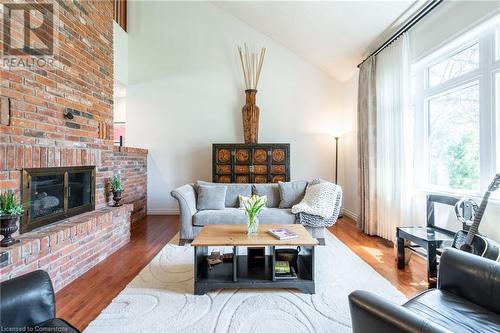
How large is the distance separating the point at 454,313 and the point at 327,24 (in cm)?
369

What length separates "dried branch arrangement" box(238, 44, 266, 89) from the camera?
487cm

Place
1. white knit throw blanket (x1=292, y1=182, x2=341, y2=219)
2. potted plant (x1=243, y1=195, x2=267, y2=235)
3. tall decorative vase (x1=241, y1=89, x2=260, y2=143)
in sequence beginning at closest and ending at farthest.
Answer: potted plant (x1=243, y1=195, x2=267, y2=235) → white knit throw blanket (x1=292, y1=182, x2=341, y2=219) → tall decorative vase (x1=241, y1=89, x2=260, y2=143)

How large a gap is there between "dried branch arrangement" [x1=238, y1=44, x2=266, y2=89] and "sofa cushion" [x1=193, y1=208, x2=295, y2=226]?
2747 mm

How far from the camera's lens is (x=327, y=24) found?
3.59 meters

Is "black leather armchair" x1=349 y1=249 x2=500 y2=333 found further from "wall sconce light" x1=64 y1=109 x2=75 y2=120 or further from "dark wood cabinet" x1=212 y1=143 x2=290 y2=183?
"dark wood cabinet" x1=212 y1=143 x2=290 y2=183

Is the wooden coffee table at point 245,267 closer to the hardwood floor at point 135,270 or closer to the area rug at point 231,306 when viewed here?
the area rug at point 231,306

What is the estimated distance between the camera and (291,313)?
68.1 inches

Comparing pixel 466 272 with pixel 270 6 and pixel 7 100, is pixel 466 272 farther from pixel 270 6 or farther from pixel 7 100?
pixel 270 6

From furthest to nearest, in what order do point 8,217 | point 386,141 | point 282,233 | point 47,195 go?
point 386,141
point 47,195
point 282,233
point 8,217

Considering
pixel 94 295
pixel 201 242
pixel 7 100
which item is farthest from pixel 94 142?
pixel 201 242

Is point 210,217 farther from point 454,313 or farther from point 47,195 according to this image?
point 454,313

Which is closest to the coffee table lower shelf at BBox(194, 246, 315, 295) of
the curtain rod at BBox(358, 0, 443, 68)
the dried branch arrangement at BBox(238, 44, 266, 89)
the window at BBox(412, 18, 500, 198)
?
the window at BBox(412, 18, 500, 198)

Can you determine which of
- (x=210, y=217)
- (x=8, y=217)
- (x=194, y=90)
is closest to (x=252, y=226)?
(x=210, y=217)

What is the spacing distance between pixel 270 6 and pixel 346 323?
4.31 m
